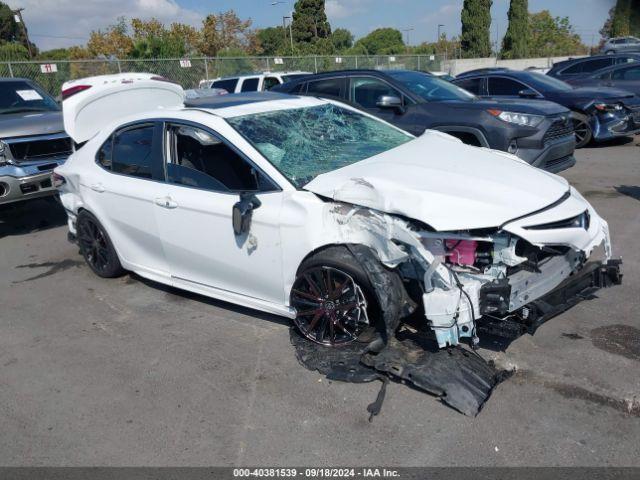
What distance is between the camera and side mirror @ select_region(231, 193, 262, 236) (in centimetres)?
389

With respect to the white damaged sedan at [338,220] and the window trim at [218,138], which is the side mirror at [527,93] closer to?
the white damaged sedan at [338,220]

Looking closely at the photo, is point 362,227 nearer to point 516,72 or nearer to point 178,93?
point 178,93

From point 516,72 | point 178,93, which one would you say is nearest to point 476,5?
point 516,72

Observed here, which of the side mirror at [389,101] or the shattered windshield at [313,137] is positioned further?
the side mirror at [389,101]

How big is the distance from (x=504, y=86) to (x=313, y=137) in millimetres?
7328

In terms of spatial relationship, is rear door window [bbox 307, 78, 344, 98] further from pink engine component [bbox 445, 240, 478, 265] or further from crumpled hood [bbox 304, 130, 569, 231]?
pink engine component [bbox 445, 240, 478, 265]

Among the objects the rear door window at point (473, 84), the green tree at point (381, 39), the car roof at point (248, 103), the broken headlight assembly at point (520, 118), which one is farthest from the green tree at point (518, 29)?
the green tree at point (381, 39)

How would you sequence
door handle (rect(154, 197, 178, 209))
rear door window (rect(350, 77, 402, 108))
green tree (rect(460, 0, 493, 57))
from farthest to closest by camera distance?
1. green tree (rect(460, 0, 493, 57))
2. rear door window (rect(350, 77, 402, 108))
3. door handle (rect(154, 197, 178, 209))

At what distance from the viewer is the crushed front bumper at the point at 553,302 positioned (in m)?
3.45

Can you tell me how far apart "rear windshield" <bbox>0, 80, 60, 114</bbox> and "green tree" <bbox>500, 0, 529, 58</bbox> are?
44231 millimetres

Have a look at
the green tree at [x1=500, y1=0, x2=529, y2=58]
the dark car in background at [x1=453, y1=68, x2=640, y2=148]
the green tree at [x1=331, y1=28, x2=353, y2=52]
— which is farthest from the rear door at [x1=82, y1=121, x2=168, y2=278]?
the green tree at [x1=331, y1=28, x2=353, y2=52]

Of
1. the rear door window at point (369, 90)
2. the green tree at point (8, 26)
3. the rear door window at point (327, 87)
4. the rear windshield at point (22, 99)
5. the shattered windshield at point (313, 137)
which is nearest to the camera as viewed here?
the shattered windshield at point (313, 137)

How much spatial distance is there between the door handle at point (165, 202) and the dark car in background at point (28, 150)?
3.15 m

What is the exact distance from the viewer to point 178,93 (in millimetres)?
7516
